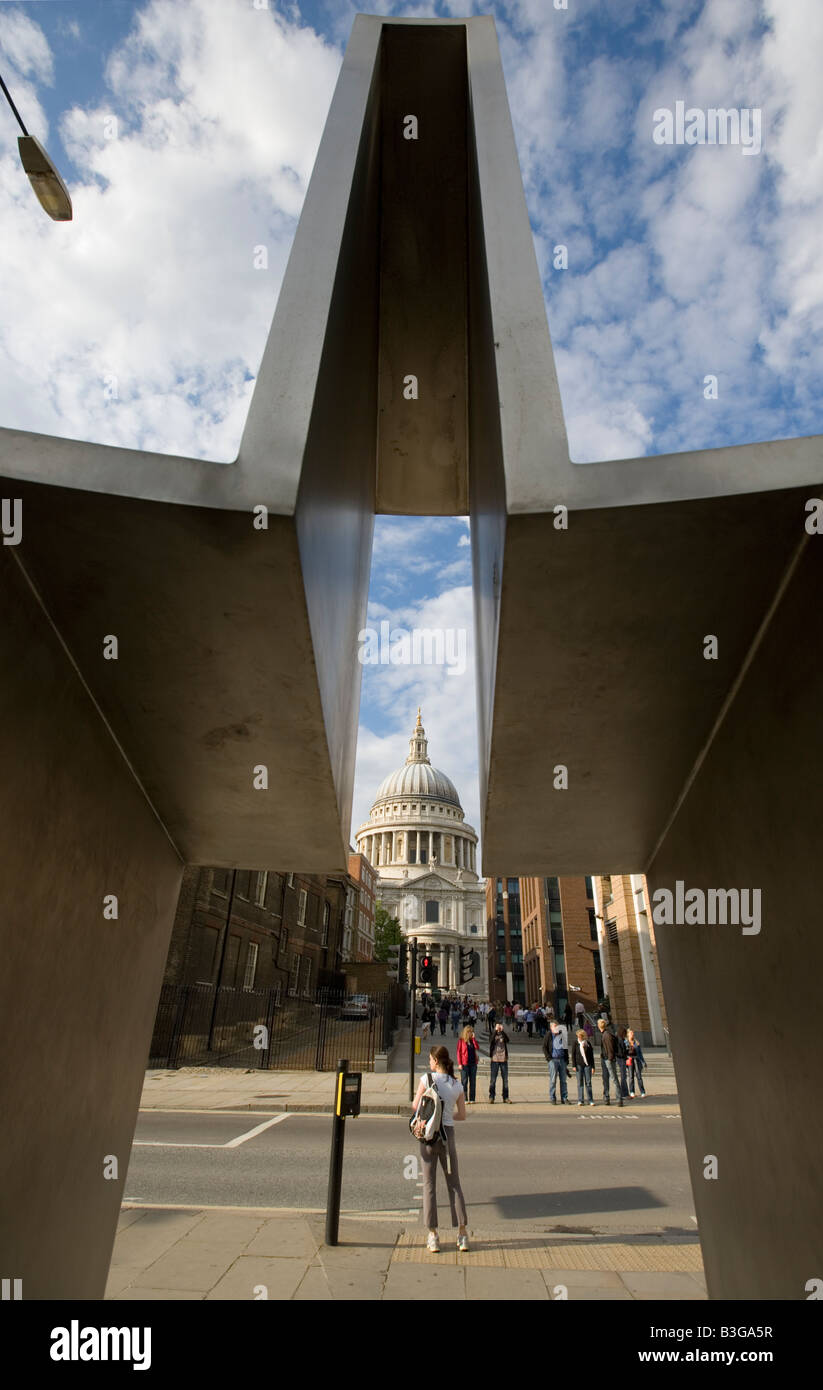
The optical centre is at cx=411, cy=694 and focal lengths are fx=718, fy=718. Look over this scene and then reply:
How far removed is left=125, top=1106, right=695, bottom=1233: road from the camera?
8609 mm

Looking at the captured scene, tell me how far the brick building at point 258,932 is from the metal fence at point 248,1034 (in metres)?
0.92

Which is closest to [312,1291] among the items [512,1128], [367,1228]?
[367,1228]

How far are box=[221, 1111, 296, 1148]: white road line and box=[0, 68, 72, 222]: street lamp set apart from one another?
13.0 meters

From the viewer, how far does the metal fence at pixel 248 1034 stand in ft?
74.3

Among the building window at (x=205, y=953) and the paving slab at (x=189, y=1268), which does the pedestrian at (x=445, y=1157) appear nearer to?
the paving slab at (x=189, y=1268)

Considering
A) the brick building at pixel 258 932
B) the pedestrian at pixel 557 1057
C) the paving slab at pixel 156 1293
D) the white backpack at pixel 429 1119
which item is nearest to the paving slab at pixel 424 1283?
the white backpack at pixel 429 1119

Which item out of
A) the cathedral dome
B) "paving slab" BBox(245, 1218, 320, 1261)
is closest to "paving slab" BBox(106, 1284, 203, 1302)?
"paving slab" BBox(245, 1218, 320, 1261)

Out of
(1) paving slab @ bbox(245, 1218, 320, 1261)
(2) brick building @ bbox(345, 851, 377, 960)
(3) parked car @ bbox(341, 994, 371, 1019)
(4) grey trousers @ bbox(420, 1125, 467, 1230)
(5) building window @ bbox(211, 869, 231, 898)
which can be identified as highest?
(2) brick building @ bbox(345, 851, 377, 960)

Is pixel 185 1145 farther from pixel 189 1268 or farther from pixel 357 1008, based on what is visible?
pixel 357 1008

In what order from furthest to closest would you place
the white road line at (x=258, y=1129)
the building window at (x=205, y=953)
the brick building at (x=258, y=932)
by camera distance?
the building window at (x=205, y=953), the brick building at (x=258, y=932), the white road line at (x=258, y=1129)

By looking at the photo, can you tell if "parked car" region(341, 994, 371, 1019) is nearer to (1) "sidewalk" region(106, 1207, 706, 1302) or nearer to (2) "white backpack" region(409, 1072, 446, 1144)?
(1) "sidewalk" region(106, 1207, 706, 1302)

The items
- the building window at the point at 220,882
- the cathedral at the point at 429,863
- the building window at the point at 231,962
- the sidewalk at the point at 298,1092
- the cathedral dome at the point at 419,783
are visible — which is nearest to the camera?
the sidewalk at the point at 298,1092

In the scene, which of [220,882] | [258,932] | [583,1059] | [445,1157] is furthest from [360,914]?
[445,1157]

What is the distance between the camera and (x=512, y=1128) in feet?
47.5
